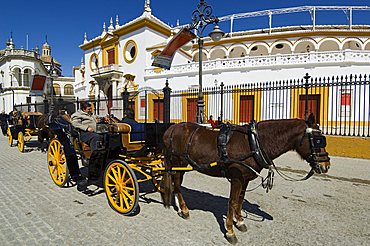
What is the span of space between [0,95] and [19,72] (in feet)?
17.7

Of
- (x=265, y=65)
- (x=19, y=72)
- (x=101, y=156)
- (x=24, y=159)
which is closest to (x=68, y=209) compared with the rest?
(x=101, y=156)

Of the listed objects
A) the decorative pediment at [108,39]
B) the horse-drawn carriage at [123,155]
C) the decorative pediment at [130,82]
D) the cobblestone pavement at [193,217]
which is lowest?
the cobblestone pavement at [193,217]

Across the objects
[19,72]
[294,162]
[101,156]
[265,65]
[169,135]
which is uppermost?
[19,72]

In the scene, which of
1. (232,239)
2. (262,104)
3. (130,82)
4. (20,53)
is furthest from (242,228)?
(20,53)

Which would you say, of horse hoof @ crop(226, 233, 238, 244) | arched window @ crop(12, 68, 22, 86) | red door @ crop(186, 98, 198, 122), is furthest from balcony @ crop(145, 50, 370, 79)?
arched window @ crop(12, 68, 22, 86)

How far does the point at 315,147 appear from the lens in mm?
2740

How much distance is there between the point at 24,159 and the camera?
7.93 metres

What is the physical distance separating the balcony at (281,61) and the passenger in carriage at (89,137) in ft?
43.4

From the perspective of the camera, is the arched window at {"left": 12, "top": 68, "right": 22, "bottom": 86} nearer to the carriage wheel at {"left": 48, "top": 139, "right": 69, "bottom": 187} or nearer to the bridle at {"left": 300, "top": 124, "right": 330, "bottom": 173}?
the carriage wheel at {"left": 48, "top": 139, "right": 69, "bottom": 187}

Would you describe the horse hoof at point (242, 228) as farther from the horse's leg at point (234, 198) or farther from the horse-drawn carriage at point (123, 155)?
the horse-drawn carriage at point (123, 155)

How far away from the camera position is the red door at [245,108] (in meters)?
14.2

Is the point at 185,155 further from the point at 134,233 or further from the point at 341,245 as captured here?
the point at 341,245

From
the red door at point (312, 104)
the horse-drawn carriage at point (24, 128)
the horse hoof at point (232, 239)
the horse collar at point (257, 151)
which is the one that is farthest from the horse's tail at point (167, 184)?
the red door at point (312, 104)

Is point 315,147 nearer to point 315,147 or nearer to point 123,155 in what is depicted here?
point 315,147
